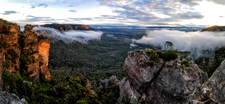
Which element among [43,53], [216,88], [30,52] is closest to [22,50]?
[30,52]

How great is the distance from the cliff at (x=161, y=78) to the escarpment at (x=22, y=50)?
90.4 feet

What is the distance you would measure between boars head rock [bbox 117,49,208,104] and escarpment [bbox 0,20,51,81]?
90.4 ft

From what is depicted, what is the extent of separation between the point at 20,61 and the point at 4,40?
7.87 meters

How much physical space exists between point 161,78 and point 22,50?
3696 cm

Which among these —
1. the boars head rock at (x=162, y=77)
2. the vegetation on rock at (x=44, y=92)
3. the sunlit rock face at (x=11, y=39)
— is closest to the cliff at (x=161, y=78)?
the boars head rock at (x=162, y=77)

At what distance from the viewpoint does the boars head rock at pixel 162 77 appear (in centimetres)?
A: 2191

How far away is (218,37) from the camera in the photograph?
16512cm

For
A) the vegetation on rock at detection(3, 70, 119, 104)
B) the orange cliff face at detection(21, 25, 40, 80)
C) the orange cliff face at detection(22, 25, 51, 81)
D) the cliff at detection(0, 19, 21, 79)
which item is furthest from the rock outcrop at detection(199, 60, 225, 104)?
the orange cliff face at detection(22, 25, 51, 81)

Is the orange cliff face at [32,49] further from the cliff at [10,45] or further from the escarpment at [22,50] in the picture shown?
the cliff at [10,45]

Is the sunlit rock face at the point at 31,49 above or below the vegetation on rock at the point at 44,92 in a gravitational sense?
above

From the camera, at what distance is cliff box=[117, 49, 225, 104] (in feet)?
71.8

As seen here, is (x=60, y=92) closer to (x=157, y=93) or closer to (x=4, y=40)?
(x=4, y=40)

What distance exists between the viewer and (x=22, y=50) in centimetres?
A: 3038

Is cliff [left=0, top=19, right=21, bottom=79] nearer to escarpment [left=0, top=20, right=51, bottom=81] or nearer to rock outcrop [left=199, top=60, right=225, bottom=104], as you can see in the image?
escarpment [left=0, top=20, right=51, bottom=81]
